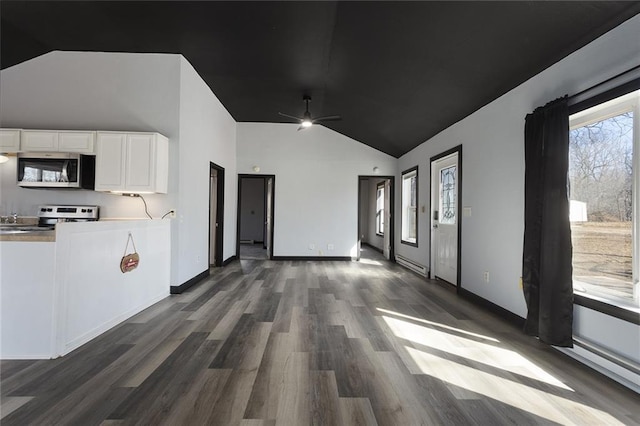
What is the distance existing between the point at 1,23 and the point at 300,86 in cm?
366

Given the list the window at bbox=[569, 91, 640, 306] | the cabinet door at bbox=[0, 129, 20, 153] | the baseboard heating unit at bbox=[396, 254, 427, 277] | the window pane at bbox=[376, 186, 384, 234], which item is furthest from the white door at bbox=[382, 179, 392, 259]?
the cabinet door at bbox=[0, 129, 20, 153]

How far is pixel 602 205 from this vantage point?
2438 mm

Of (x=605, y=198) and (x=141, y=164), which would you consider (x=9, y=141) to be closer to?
(x=141, y=164)

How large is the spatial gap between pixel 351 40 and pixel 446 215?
10.3ft

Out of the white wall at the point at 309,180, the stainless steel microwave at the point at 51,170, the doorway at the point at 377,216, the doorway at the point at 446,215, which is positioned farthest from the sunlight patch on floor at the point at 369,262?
the stainless steel microwave at the point at 51,170

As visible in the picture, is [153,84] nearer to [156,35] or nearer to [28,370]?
[156,35]

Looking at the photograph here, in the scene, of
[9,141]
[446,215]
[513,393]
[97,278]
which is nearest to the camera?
[513,393]

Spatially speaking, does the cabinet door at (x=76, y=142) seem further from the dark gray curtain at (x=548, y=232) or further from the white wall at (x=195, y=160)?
the dark gray curtain at (x=548, y=232)

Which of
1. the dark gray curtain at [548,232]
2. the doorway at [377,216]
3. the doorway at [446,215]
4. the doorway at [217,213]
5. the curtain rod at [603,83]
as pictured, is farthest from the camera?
the doorway at [377,216]

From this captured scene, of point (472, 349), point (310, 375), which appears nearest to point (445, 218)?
point (472, 349)

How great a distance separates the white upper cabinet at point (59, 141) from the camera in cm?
383

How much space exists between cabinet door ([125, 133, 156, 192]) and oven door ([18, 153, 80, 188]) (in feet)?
2.07

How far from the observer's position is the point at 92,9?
3.24 m

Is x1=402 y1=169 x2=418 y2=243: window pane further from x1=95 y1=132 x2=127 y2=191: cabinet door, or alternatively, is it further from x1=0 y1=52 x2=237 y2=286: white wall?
x1=95 y1=132 x2=127 y2=191: cabinet door
